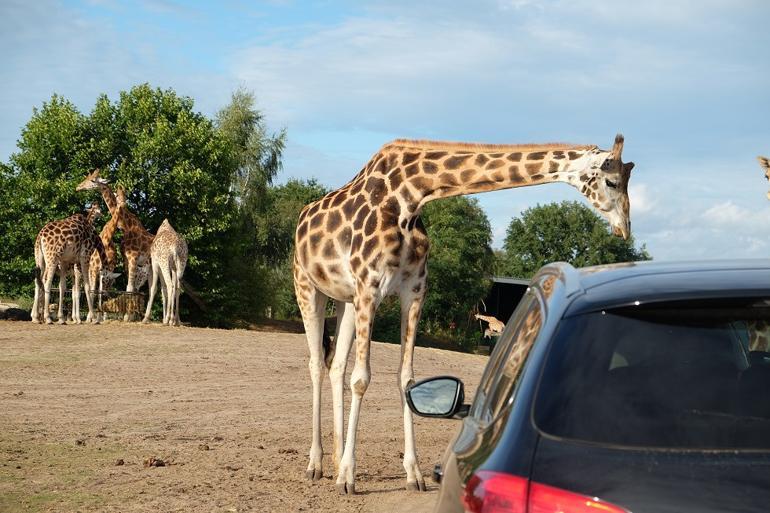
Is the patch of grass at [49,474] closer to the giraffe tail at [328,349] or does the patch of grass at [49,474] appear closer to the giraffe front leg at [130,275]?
the giraffe tail at [328,349]

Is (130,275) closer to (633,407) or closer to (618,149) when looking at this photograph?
(618,149)

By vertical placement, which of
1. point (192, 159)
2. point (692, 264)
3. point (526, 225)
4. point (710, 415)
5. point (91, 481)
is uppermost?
point (526, 225)

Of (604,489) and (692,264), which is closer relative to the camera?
(604,489)

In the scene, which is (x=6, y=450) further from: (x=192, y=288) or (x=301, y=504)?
(x=192, y=288)

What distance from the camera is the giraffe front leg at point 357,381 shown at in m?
9.41

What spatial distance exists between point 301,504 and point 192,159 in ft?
103

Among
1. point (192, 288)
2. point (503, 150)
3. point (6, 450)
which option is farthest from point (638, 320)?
point (192, 288)

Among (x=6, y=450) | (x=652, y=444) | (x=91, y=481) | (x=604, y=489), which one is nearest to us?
(x=604, y=489)

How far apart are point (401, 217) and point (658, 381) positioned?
7.19 metres

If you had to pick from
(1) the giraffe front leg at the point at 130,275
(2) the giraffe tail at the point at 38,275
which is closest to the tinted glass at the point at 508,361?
(2) the giraffe tail at the point at 38,275

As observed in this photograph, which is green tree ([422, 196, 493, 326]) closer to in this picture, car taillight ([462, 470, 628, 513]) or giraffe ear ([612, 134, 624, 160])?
giraffe ear ([612, 134, 624, 160])

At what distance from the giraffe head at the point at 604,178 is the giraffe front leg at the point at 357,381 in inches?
83.5

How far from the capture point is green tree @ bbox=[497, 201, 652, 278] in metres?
83.4

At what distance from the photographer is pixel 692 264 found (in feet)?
11.8
